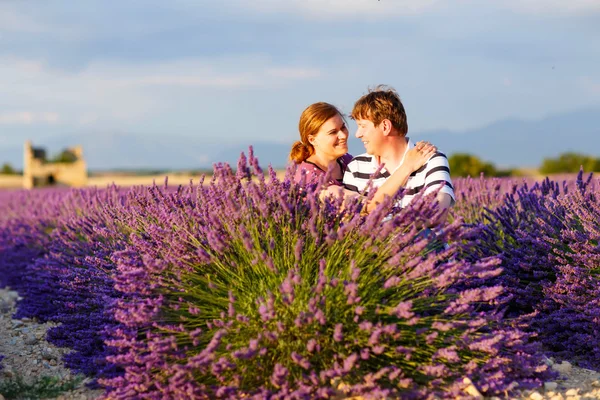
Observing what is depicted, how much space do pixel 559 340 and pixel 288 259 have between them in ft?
5.87

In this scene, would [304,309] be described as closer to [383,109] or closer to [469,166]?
[383,109]

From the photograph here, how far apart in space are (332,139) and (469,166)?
59.9 ft

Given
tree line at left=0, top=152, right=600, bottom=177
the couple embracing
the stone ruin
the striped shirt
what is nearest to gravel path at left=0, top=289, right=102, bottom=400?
the couple embracing

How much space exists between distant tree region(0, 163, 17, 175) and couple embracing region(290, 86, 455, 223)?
1959 inches

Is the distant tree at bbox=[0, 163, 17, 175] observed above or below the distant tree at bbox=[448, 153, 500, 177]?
below

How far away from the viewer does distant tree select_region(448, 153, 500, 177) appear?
2176cm

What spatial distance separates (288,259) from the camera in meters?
3.04

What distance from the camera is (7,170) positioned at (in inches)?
1969

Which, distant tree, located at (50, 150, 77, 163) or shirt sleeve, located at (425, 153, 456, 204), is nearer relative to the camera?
shirt sleeve, located at (425, 153, 456, 204)

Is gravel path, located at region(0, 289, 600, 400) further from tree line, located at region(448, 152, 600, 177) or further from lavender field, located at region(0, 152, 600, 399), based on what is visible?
tree line, located at region(448, 152, 600, 177)

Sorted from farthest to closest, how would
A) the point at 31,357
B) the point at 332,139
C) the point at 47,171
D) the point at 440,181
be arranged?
the point at 47,171, the point at 332,139, the point at 31,357, the point at 440,181

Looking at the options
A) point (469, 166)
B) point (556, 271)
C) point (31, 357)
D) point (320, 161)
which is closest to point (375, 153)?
point (320, 161)

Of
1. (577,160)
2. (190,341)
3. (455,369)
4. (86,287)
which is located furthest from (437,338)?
(577,160)

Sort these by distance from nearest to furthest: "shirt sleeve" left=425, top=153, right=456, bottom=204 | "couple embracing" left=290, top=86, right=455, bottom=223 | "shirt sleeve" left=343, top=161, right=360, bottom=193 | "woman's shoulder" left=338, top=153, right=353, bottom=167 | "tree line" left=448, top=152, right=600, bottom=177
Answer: "couple embracing" left=290, top=86, right=455, bottom=223 → "shirt sleeve" left=425, top=153, right=456, bottom=204 → "shirt sleeve" left=343, top=161, right=360, bottom=193 → "woman's shoulder" left=338, top=153, right=353, bottom=167 → "tree line" left=448, top=152, right=600, bottom=177
